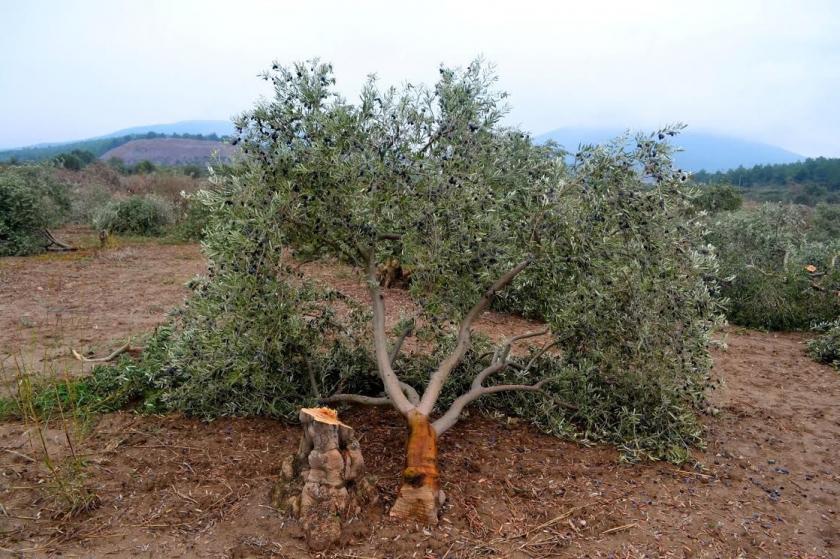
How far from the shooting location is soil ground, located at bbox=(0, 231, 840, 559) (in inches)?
139

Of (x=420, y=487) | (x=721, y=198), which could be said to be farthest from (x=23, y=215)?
(x=721, y=198)

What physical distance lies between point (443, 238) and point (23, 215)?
46.4 feet

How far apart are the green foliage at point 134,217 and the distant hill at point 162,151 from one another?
53.3m

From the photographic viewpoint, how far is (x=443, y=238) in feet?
13.7

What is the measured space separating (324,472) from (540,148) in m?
2.77

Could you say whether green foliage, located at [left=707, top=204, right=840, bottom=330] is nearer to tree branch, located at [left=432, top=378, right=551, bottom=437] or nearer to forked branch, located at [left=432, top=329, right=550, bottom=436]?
forked branch, located at [left=432, top=329, right=550, bottom=436]

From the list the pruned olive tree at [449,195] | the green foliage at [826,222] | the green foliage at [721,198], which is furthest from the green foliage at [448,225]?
the green foliage at [721,198]

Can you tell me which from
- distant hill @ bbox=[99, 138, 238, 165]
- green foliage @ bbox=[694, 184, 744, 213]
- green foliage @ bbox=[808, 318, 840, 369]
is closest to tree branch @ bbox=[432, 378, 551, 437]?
green foliage @ bbox=[808, 318, 840, 369]

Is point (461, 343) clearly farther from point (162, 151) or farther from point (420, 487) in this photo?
point (162, 151)

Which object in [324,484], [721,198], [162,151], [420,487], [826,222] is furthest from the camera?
[162,151]

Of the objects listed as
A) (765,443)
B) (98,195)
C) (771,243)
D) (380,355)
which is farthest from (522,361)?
(98,195)

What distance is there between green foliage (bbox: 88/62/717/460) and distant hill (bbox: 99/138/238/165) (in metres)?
69.9

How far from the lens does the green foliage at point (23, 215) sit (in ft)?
46.7

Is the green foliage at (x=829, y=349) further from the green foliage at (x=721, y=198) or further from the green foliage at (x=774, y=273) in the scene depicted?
the green foliage at (x=721, y=198)
